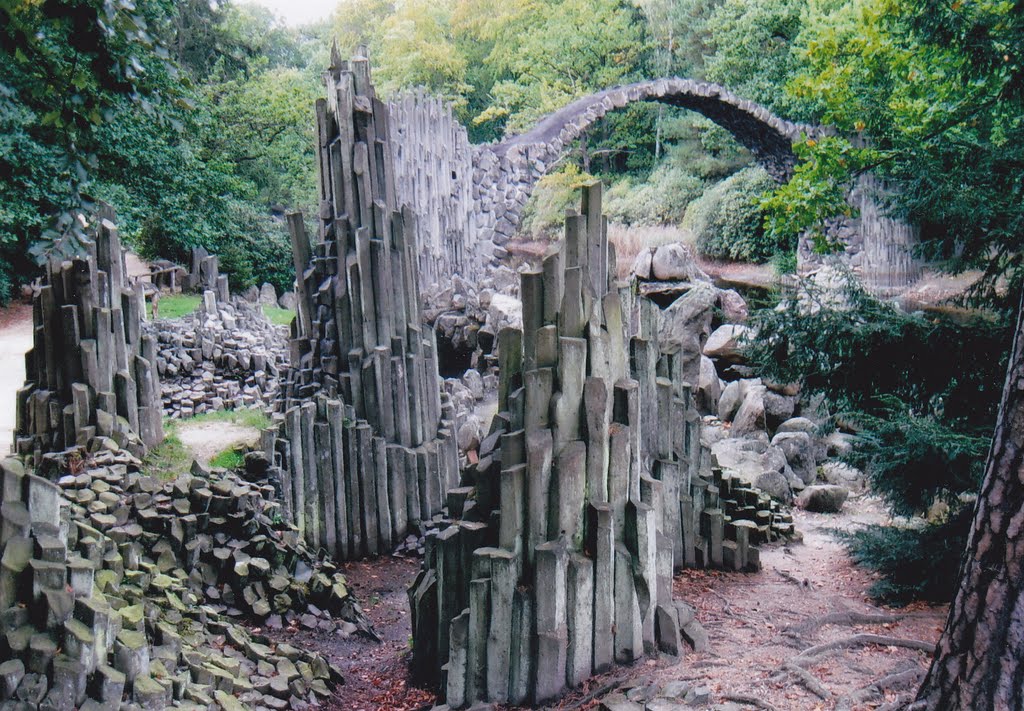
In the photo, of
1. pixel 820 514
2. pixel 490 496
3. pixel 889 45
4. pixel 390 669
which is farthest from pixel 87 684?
pixel 889 45

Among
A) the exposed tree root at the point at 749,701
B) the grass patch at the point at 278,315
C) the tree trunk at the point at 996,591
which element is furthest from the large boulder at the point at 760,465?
the grass patch at the point at 278,315

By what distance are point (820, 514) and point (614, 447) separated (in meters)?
5.36

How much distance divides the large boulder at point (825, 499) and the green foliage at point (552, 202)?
13055 mm

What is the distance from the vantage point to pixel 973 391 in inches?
201

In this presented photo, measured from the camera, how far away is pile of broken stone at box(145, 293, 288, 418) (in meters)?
9.56

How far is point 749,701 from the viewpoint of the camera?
3562 millimetres

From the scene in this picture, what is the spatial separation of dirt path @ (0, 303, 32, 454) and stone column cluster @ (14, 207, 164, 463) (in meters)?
1.43

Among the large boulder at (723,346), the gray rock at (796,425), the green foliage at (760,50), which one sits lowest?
the gray rock at (796,425)

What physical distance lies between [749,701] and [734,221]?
18.7 meters

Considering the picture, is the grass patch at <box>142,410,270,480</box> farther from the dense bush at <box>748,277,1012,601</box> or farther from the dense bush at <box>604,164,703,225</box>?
the dense bush at <box>604,164,703,225</box>

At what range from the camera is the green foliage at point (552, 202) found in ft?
70.4

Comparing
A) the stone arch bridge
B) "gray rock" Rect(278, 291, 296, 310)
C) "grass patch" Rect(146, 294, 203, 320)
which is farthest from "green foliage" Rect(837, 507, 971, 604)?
"gray rock" Rect(278, 291, 296, 310)

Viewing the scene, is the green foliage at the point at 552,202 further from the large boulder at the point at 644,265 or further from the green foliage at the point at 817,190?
the green foliage at the point at 817,190

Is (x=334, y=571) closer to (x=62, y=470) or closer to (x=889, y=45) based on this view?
(x=62, y=470)
